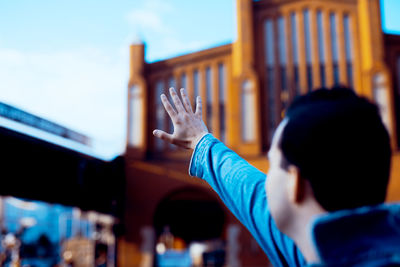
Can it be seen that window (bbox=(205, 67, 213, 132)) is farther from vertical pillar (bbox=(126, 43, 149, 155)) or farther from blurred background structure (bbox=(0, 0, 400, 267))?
vertical pillar (bbox=(126, 43, 149, 155))

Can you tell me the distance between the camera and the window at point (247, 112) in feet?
45.7

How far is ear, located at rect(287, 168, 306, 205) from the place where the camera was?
685mm

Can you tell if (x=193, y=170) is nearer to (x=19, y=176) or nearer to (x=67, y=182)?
(x=19, y=176)

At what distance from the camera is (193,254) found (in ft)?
48.2

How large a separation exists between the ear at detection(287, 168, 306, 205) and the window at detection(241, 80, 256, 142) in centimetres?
1326

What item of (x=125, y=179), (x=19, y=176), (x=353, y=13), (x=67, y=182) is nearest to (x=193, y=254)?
(x=125, y=179)

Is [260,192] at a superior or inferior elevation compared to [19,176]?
inferior

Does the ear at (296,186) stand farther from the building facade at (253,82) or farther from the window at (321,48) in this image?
the window at (321,48)

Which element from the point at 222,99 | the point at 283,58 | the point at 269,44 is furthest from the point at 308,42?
the point at 222,99

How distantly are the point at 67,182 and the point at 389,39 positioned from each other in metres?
11.0

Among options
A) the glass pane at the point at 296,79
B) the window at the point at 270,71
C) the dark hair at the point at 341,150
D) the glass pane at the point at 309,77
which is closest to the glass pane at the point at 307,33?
the glass pane at the point at 309,77

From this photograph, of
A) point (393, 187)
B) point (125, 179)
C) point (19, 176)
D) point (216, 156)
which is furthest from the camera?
point (125, 179)

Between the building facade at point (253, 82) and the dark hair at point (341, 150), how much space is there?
1305cm

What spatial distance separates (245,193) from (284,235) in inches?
4.6
